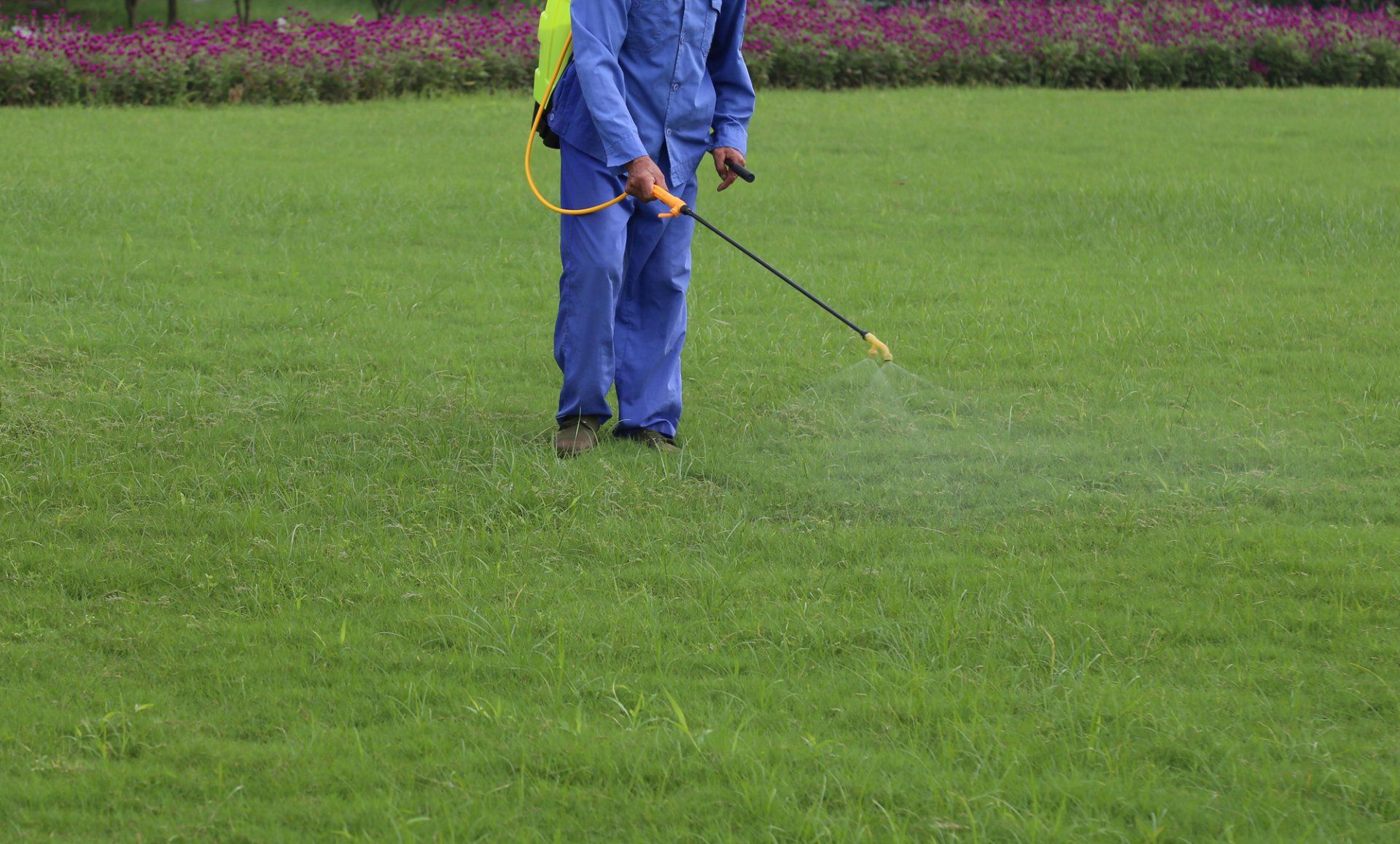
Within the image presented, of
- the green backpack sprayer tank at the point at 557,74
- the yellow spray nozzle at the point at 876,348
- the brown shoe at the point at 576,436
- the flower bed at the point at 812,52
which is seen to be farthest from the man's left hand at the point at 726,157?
the flower bed at the point at 812,52

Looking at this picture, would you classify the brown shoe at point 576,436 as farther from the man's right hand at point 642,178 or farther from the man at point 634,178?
the man's right hand at point 642,178

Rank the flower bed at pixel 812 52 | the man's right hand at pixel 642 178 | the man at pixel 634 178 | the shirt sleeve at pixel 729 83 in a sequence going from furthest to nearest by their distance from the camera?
the flower bed at pixel 812 52, the shirt sleeve at pixel 729 83, the man at pixel 634 178, the man's right hand at pixel 642 178

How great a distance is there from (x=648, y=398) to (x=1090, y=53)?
1383 cm

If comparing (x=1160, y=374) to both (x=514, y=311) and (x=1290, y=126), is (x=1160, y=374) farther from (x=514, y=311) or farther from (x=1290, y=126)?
(x=1290, y=126)

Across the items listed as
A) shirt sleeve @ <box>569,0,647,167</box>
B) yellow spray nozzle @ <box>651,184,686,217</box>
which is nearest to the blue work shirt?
shirt sleeve @ <box>569,0,647,167</box>

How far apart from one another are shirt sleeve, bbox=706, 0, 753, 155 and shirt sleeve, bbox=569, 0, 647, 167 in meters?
0.49

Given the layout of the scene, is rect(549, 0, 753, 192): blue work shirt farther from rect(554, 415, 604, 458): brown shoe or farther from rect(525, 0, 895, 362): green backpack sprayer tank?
rect(554, 415, 604, 458): brown shoe

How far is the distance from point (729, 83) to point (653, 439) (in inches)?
52.3

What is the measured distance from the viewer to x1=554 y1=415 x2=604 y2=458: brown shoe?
511cm

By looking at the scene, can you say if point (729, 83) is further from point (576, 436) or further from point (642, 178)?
point (576, 436)

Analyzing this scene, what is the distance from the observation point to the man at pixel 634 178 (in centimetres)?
493

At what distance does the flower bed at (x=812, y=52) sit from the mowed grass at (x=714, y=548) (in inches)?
243

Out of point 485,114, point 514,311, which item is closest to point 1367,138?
point 485,114

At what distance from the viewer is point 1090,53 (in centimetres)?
1758
